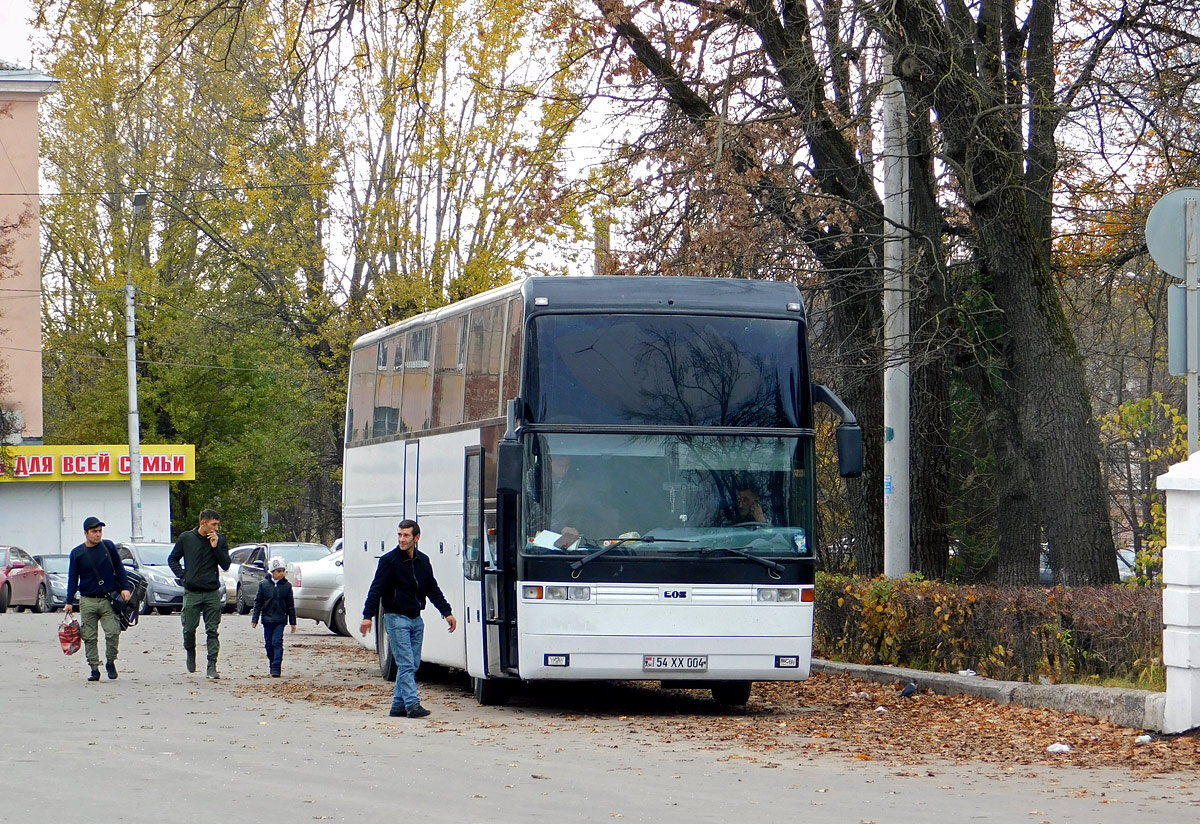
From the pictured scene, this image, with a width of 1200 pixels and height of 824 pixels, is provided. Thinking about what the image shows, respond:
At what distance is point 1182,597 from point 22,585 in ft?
105

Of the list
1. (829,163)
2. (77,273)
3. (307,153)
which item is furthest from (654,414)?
(77,273)

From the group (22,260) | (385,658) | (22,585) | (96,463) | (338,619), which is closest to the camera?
(385,658)

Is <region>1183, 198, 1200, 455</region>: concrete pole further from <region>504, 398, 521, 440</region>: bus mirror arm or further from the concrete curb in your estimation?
<region>504, 398, 521, 440</region>: bus mirror arm

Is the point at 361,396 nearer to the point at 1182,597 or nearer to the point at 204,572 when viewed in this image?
the point at 204,572

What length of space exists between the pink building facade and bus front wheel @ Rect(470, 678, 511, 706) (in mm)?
35765

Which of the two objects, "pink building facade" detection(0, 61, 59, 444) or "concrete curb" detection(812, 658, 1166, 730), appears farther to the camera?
"pink building facade" detection(0, 61, 59, 444)

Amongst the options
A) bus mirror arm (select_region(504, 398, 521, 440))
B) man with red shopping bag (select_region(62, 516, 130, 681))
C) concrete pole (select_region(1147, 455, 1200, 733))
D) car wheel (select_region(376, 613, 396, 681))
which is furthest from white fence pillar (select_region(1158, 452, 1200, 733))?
man with red shopping bag (select_region(62, 516, 130, 681))

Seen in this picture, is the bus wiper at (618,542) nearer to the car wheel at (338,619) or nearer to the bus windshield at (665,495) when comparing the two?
the bus windshield at (665,495)

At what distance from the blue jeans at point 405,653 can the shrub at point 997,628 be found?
4.49 meters

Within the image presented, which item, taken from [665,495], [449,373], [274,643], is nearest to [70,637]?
[274,643]

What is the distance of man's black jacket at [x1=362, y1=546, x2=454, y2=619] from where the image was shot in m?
14.9

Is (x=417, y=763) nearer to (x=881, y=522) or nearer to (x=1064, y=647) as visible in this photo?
(x=1064, y=647)

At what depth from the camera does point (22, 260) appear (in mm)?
49156

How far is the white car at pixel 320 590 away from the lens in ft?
89.8
